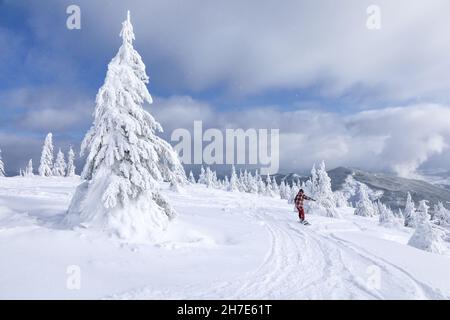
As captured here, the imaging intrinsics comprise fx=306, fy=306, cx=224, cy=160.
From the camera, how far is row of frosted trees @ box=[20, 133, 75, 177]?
77625 millimetres

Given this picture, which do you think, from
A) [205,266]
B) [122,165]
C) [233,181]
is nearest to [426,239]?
[205,266]

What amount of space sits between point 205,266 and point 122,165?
17.7ft

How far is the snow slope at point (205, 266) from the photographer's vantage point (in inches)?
278

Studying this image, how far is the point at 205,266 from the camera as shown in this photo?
29.6ft

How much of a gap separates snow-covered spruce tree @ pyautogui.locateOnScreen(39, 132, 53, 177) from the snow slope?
72.8 m

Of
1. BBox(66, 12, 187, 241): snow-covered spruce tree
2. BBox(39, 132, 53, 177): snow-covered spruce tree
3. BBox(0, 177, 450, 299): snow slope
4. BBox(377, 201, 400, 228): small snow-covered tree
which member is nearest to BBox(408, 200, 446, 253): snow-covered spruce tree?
BBox(0, 177, 450, 299): snow slope

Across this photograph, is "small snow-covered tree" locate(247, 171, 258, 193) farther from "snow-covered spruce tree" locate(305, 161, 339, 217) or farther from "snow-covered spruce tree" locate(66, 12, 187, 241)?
"snow-covered spruce tree" locate(66, 12, 187, 241)

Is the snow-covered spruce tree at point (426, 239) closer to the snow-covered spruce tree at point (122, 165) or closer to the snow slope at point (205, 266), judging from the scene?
the snow slope at point (205, 266)

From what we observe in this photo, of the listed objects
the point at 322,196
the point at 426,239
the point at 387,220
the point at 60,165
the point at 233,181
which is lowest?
the point at 387,220

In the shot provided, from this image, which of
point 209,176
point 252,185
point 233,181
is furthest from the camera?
point 209,176

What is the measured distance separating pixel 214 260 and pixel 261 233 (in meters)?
5.54

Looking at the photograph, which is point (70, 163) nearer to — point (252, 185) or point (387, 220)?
point (252, 185)
